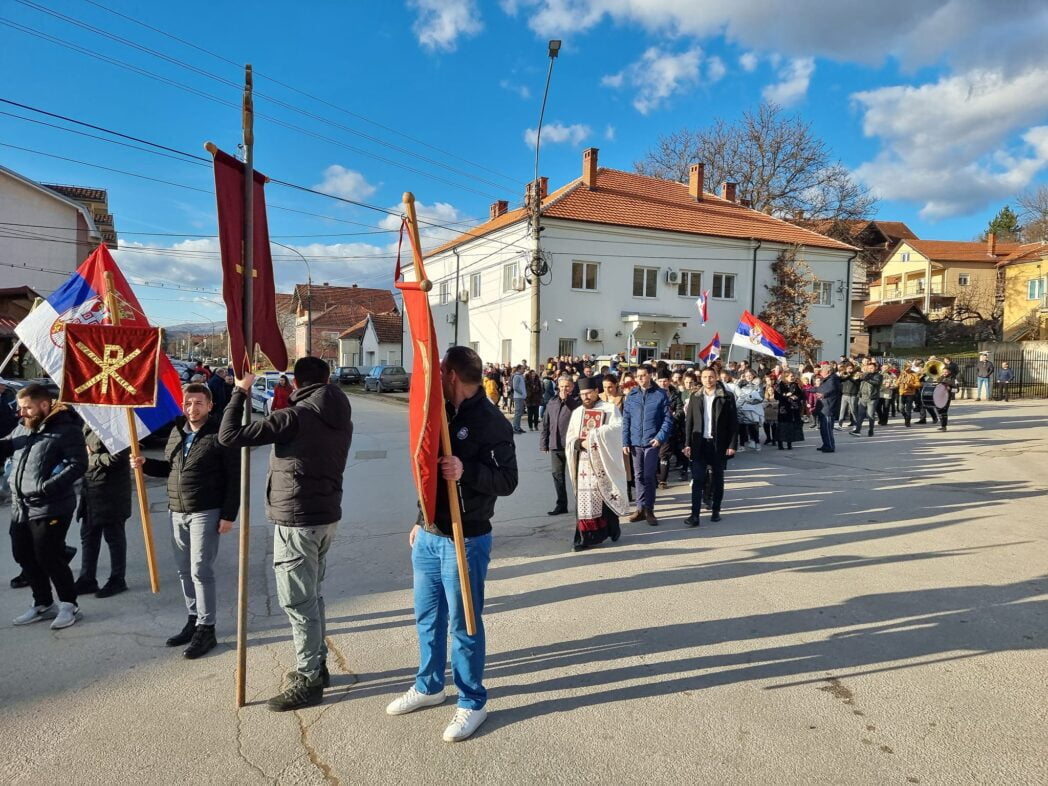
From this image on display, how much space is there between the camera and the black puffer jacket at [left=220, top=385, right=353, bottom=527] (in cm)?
336

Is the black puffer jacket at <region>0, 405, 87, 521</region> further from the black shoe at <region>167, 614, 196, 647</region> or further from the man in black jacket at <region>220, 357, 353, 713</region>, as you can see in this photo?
the man in black jacket at <region>220, 357, 353, 713</region>

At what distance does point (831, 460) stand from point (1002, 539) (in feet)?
18.1

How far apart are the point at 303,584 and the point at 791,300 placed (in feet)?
102

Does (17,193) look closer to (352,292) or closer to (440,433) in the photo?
(440,433)

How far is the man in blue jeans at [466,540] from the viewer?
3.29 m

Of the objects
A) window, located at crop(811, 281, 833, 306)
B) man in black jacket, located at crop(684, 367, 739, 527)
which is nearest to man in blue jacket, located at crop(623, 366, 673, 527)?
man in black jacket, located at crop(684, 367, 739, 527)

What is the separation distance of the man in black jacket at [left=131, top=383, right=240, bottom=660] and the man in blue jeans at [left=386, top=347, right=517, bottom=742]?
62.8 inches

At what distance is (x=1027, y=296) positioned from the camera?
43719 millimetres

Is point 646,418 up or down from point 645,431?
up

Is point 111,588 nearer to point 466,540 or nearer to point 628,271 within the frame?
point 466,540

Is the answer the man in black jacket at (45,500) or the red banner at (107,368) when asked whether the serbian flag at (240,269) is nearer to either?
the red banner at (107,368)

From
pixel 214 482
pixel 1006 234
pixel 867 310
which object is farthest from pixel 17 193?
pixel 1006 234

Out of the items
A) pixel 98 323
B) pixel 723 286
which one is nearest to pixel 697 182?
pixel 723 286

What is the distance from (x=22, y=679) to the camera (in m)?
3.86
